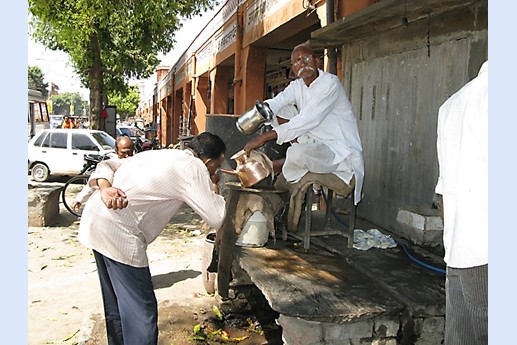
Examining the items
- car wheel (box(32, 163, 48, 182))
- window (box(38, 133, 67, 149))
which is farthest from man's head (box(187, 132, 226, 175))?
car wheel (box(32, 163, 48, 182))

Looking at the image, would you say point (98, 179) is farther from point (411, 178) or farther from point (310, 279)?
point (411, 178)

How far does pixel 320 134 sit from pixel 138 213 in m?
1.87

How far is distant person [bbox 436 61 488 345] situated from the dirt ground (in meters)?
2.88

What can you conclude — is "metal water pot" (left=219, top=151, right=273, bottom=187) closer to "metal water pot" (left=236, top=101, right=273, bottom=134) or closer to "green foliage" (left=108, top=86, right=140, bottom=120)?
"metal water pot" (left=236, top=101, right=273, bottom=134)

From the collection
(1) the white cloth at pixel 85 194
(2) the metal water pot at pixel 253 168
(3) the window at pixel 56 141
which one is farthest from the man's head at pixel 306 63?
(3) the window at pixel 56 141

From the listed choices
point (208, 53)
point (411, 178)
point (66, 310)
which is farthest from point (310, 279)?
point (208, 53)

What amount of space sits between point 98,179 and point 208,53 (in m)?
13.2

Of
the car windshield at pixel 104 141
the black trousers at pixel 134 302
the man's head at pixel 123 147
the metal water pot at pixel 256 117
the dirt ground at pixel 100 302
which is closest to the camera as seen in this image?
the black trousers at pixel 134 302

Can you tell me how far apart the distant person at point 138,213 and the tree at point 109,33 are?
8.32m

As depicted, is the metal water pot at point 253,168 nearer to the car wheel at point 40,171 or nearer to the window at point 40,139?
the car wheel at point 40,171

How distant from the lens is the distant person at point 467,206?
1.92 meters

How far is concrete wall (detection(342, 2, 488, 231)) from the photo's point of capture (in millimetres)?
4215

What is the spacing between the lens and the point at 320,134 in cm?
424

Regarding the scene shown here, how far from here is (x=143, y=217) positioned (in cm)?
311
